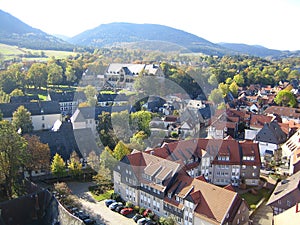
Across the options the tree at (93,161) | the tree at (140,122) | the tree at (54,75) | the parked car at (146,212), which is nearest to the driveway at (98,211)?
the parked car at (146,212)

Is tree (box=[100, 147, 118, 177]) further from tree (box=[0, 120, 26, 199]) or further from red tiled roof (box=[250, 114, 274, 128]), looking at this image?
red tiled roof (box=[250, 114, 274, 128])

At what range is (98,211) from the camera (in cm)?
1923

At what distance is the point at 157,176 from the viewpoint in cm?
1850

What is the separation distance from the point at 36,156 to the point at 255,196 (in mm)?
15455

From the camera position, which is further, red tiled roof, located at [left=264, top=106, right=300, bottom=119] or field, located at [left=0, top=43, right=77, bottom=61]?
field, located at [left=0, top=43, right=77, bottom=61]

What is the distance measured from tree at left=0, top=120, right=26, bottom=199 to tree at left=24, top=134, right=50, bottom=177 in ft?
3.69

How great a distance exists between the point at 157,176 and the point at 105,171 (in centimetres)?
519

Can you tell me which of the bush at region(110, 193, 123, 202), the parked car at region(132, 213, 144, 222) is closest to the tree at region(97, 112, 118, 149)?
the bush at region(110, 193, 123, 202)

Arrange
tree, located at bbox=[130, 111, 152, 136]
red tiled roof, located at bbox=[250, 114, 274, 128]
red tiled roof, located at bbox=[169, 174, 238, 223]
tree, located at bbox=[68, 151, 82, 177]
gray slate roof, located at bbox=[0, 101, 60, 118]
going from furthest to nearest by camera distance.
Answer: red tiled roof, located at bbox=[250, 114, 274, 128], gray slate roof, located at bbox=[0, 101, 60, 118], tree, located at bbox=[130, 111, 152, 136], tree, located at bbox=[68, 151, 82, 177], red tiled roof, located at bbox=[169, 174, 238, 223]

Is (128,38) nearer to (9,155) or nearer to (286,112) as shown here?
(286,112)

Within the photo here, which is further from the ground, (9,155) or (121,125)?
(121,125)

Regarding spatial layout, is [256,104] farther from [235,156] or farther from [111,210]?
[111,210]

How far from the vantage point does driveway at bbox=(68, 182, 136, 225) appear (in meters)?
18.1

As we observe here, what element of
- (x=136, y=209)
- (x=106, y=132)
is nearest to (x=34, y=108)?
(x=106, y=132)
